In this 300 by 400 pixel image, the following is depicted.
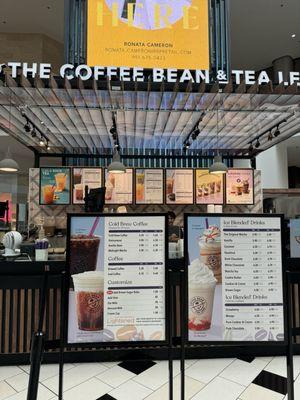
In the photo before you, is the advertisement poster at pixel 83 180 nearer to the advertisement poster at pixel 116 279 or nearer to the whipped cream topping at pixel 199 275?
the advertisement poster at pixel 116 279

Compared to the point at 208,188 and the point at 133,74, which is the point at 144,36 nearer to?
the point at 133,74

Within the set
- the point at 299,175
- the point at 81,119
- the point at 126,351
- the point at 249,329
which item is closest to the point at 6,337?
the point at 126,351

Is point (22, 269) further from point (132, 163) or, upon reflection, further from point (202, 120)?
point (132, 163)

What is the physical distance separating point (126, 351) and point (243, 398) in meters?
1.22

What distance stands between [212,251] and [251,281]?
0.96 feet

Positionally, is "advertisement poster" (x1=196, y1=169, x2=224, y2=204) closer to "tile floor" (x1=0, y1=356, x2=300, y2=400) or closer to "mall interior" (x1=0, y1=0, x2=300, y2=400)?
"mall interior" (x1=0, y1=0, x2=300, y2=400)

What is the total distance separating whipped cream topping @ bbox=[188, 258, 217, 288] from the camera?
1.74 metres

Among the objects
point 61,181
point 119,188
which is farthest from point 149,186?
point 61,181

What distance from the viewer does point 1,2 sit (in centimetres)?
697

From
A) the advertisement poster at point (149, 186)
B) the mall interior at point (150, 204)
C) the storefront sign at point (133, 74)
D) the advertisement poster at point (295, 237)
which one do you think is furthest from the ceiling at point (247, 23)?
Result: the advertisement poster at point (295, 237)

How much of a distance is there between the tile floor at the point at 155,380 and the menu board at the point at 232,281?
3.71 ft

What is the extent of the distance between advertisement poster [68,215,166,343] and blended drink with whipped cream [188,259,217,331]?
0.54 ft

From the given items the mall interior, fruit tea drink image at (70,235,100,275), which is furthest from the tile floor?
fruit tea drink image at (70,235,100,275)

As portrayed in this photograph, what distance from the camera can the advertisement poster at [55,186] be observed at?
7391 millimetres
